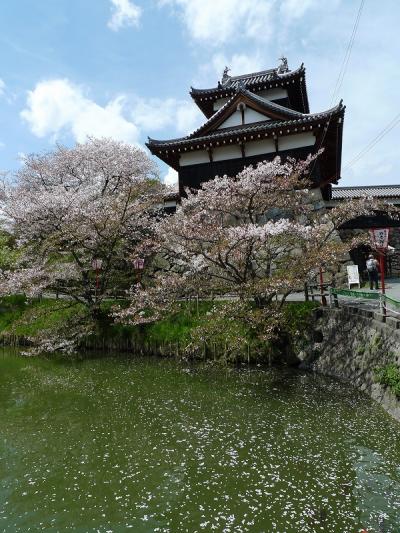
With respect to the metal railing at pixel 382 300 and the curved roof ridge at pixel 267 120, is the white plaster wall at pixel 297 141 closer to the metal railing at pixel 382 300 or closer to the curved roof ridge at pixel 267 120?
the curved roof ridge at pixel 267 120

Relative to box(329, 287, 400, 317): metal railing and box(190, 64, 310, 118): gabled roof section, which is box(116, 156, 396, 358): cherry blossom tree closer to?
box(329, 287, 400, 317): metal railing

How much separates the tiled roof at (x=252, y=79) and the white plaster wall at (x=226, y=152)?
4.86 meters

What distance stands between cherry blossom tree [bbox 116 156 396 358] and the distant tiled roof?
11895 mm

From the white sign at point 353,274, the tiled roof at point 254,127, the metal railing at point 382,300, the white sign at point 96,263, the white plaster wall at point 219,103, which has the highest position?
the white plaster wall at point 219,103

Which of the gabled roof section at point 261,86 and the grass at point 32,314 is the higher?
the gabled roof section at point 261,86

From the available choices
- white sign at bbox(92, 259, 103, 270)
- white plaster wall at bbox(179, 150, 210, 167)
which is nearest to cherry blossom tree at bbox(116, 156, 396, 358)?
white sign at bbox(92, 259, 103, 270)

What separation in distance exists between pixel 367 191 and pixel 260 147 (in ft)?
35.6

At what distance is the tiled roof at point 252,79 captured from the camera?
75.5ft

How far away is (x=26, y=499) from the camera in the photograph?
5.71 m

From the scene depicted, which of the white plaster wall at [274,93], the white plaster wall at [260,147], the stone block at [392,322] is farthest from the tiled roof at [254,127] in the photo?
the stone block at [392,322]

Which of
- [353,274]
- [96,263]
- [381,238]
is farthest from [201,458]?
[353,274]

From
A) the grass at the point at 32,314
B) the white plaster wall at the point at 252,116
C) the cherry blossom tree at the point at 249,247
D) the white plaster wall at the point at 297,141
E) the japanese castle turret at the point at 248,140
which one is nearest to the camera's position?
the cherry blossom tree at the point at 249,247

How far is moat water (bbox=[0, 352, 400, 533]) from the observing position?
5152 millimetres

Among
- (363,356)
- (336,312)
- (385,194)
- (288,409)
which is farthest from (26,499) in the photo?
(385,194)
